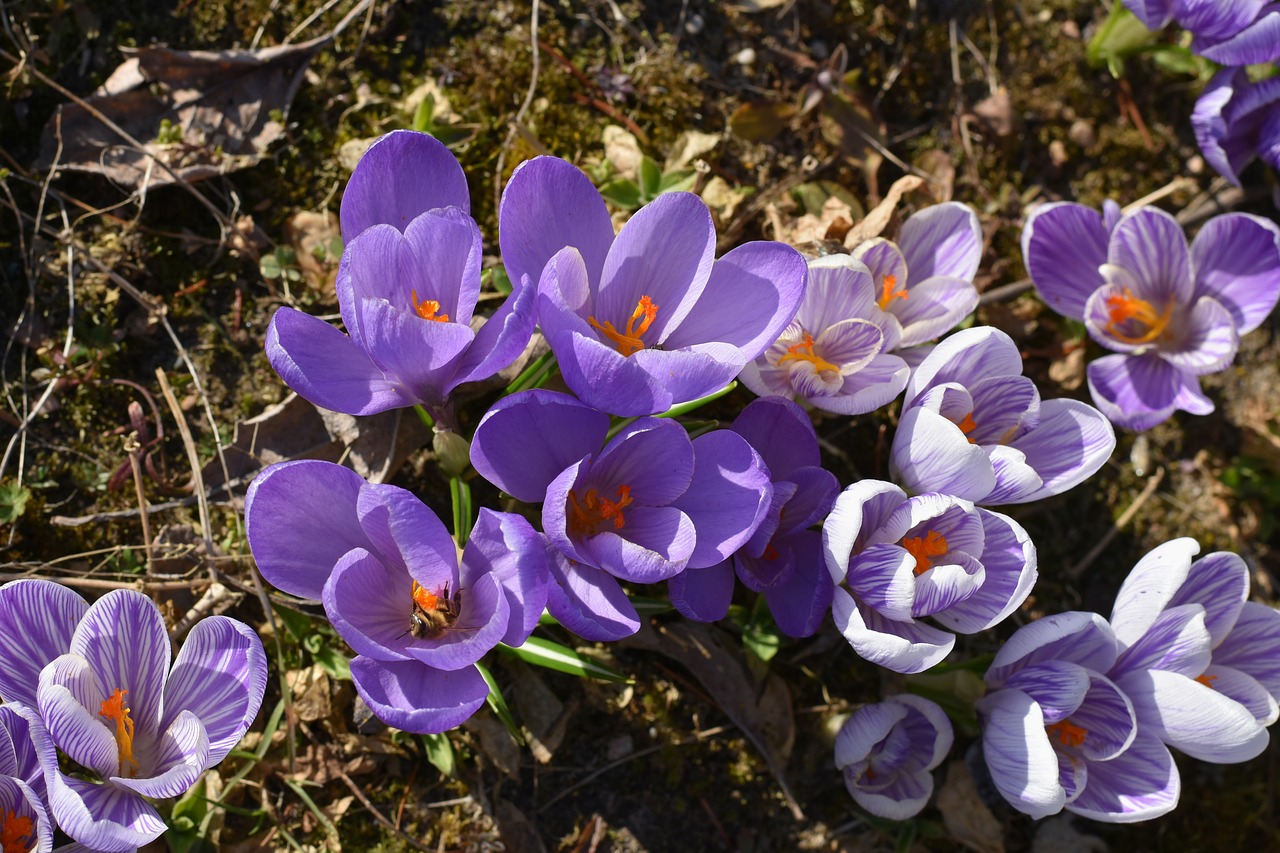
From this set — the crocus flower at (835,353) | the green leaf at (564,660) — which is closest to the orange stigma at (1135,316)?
the crocus flower at (835,353)

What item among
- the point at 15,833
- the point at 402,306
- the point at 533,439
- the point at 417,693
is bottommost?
the point at 15,833

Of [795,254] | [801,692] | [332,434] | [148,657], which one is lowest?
[801,692]

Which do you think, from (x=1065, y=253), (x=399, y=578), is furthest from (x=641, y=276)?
(x=1065, y=253)

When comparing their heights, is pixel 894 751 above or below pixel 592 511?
below

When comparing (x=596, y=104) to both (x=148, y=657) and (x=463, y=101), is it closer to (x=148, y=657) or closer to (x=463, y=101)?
(x=463, y=101)

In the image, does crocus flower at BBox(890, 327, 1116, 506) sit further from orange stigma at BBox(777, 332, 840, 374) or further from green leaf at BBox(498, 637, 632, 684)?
green leaf at BBox(498, 637, 632, 684)

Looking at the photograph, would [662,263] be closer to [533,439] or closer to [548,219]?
[548,219]

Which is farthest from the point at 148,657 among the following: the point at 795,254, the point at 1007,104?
the point at 1007,104

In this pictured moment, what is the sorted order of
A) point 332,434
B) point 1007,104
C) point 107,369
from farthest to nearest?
point 1007,104 → point 107,369 → point 332,434
